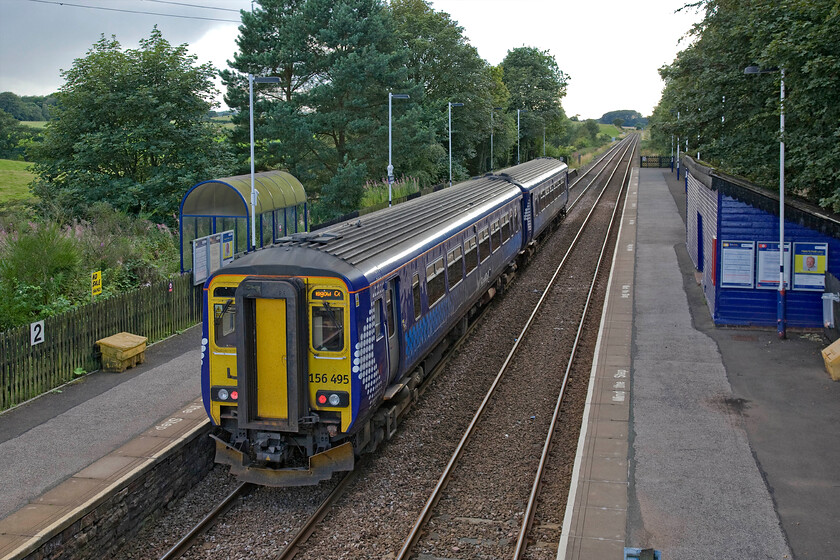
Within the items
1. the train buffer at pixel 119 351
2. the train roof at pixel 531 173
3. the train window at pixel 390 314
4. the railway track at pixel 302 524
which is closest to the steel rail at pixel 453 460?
the railway track at pixel 302 524

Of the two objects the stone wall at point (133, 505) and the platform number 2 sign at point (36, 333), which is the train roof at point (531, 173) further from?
the stone wall at point (133, 505)

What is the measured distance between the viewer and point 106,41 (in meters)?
30.1

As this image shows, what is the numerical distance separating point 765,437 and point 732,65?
40.8 ft

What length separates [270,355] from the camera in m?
9.55

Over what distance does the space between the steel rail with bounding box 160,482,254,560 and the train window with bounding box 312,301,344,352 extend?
90.4 inches

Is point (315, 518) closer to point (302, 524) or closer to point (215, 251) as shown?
point (302, 524)

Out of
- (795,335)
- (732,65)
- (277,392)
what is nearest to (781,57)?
(732,65)

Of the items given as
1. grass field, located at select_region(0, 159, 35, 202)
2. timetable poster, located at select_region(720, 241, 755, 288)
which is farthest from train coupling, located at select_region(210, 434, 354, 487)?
grass field, located at select_region(0, 159, 35, 202)

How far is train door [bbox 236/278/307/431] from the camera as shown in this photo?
30.7ft

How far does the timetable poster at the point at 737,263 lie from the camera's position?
55.6ft

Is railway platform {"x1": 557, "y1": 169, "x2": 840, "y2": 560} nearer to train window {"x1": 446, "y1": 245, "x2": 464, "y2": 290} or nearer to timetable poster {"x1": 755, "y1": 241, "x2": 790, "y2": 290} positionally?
timetable poster {"x1": 755, "y1": 241, "x2": 790, "y2": 290}

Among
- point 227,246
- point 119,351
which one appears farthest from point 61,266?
point 119,351

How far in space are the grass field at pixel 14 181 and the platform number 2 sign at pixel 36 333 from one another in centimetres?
2013

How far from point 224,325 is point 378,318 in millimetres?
2012
